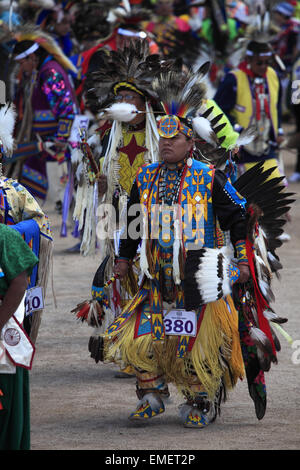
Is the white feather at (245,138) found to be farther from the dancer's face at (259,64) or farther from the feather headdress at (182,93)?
the dancer's face at (259,64)

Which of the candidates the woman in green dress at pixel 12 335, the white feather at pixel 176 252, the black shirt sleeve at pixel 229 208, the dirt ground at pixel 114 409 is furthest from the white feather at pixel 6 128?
the dirt ground at pixel 114 409

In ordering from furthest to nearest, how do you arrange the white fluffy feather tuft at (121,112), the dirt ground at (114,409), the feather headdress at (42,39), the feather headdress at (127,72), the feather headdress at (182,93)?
1. the feather headdress at (42,39)
2. the feather headdress at (127,72)
3. the white fluffy feather tuft at (121,112)
4. the feather headdress at (182,93)
5. the dirt ground at (114,409)

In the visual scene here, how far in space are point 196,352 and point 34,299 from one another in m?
0.83

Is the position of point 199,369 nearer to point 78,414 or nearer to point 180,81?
point 78,414

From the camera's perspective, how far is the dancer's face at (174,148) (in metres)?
5.30

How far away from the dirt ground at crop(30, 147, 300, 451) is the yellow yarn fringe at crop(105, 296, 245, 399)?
0.81ft

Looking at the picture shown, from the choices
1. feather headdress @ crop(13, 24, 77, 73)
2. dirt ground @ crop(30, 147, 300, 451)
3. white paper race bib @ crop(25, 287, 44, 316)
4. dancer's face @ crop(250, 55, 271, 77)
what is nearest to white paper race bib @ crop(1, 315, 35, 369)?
dirt ground @ crop(30, 147, 300, 451)

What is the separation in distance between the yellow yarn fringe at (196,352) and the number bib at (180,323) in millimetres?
58

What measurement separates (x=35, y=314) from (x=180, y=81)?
4.52ft

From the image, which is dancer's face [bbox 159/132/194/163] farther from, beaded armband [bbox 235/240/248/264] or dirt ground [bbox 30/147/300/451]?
dirt ground [bbox 30/147/300/451]

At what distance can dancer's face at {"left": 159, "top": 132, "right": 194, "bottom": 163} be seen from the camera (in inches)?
209

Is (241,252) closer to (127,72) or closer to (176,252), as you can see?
(176,252)
